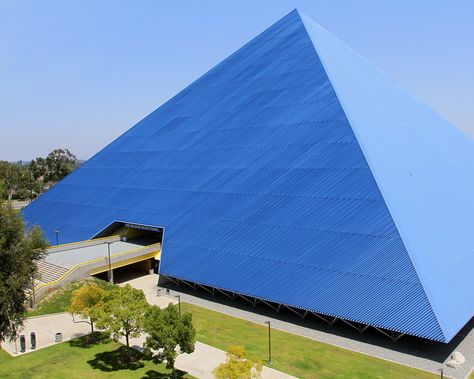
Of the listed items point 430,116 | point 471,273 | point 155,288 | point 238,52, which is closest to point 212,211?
point 155,288

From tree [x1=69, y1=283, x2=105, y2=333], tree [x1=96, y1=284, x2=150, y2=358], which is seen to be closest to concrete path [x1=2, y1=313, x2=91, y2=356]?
tree [x1=69, y1=283, x2=105, y2=333]

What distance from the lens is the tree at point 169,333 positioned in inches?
696

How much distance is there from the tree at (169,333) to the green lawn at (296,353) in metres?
5.38

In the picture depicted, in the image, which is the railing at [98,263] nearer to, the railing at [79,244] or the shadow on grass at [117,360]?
the railing at [79,244]

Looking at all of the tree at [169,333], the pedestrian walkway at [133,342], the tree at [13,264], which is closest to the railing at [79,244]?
the pedestrian walkway at [133,342]

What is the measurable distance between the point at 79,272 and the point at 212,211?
37.2 ft

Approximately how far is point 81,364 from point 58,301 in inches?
390

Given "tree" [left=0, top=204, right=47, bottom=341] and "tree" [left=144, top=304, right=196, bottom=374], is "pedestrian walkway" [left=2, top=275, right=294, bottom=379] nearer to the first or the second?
"tree" [left=144, top=304, right=196, bottom=374]

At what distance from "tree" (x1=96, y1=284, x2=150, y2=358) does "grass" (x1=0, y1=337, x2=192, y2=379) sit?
67.9 inches

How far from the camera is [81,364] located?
21406mm

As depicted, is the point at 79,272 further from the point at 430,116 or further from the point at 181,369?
the point at 430,116

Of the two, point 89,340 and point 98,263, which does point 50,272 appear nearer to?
point 98,263

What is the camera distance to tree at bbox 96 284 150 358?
66.6ft

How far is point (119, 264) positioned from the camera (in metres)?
35.2
